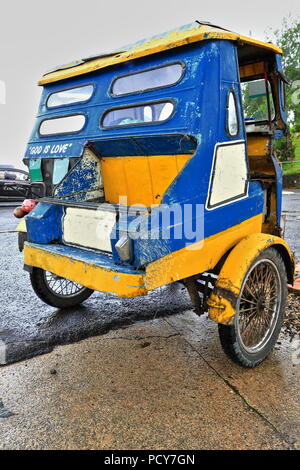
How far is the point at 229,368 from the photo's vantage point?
9.23 ft

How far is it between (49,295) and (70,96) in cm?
198

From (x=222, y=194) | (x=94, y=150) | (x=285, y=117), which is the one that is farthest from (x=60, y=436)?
(x=285, y=117)

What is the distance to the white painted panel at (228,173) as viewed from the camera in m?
2.59

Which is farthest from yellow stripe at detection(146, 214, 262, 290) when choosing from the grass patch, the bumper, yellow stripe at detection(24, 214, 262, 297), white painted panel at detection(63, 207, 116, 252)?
the grass patch

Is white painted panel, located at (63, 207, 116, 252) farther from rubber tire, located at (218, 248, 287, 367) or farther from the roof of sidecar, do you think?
the roof of sidecar

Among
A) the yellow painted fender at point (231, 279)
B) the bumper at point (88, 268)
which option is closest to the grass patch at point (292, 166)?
the yellow painted fender at point (231, 279)

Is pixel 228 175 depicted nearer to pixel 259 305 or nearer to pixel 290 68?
pixel 259 305

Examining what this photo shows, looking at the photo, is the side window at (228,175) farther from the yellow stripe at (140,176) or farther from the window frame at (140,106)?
the window frame at (140,106)

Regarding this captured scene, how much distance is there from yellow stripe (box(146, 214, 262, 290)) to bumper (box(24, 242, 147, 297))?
10cm

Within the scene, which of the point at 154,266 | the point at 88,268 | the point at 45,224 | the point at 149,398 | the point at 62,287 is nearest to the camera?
the point at 154,266

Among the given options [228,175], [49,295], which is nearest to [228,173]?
[228,175]

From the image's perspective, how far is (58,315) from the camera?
12.4 feet

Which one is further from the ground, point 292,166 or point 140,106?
point 140,106

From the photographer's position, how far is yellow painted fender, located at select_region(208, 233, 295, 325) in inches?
100
